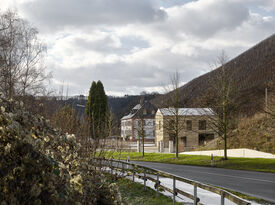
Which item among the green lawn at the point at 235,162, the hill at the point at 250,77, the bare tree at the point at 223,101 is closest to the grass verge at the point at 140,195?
the green lawn at the point at 235,162

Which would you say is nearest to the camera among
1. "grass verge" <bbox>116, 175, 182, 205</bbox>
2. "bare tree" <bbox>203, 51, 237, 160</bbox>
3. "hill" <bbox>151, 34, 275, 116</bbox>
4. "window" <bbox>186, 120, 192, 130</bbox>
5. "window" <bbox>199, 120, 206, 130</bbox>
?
"grass verge" <bbox>116, 175, 182, 205</bbox>

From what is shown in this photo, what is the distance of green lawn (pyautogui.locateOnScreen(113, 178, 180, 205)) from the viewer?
30.2 ft

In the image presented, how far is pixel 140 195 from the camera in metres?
11.1

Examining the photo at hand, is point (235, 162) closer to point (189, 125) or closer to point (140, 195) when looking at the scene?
point (140, 195)

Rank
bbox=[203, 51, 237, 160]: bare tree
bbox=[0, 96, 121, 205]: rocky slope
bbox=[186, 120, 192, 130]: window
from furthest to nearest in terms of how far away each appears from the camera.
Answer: bbox=[186, 120, 192, 130]: window
bbox=[203, 51, 237, 160]: bare tree
bbox=[0, 96, 121, 205]: rocky slope

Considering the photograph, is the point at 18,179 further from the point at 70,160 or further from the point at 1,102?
the point at 70,160

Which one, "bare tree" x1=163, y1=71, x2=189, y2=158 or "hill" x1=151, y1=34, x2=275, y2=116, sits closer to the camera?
"bare tree" x1=163, y1=71, x2=189, y2=158

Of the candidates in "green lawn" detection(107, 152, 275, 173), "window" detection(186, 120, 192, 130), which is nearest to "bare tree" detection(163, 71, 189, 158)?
"green lawn" detection(107, 152, 275, 173)

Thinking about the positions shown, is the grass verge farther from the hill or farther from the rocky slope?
the hill

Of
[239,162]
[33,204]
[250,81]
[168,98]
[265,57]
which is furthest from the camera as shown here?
[265,57]

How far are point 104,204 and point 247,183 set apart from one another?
42.2 feet

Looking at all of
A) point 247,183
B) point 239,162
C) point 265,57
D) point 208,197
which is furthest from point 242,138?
point 265,57

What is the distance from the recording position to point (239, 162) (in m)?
25.5

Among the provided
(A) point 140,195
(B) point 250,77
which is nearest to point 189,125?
(A) point 140,195
